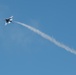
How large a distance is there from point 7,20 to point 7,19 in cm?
52

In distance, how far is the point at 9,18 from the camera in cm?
15425

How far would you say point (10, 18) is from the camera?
6058 inches

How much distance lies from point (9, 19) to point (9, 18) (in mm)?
567

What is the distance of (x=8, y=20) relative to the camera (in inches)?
6068

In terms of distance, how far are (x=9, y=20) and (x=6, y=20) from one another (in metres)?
1.80

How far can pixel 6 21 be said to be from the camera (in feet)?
506

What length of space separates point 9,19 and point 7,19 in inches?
45.3

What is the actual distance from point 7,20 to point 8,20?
0.58m

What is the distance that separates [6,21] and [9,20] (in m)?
1.63

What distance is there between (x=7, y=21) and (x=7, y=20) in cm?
64

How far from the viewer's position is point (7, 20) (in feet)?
506

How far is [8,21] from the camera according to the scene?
153625 mm

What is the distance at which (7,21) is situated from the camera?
6063 inches

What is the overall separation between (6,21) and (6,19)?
3.94ft
